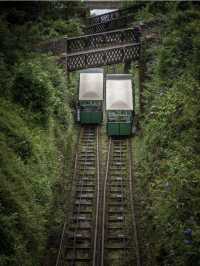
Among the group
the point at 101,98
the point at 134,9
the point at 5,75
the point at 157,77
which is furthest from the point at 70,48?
the point at 134,9

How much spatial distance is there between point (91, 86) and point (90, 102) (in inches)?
43.0

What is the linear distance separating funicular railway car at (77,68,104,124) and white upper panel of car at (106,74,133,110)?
803mm

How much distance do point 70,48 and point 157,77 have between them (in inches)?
247

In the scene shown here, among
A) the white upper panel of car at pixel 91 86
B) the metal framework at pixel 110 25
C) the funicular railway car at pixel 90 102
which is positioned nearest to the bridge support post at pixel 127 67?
the metal framework at pixel 110 25

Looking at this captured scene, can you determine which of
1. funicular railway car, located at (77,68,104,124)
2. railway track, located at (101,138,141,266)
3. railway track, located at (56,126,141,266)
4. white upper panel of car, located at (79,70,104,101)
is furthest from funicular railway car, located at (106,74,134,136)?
railway track, located at (101,138,141,266)

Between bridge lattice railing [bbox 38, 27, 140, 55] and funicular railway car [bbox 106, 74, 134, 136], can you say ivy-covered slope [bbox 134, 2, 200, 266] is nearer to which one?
funicular railway car [bbox 106, 74, 134, 136]

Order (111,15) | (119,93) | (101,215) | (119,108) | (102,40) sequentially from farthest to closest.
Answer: (111,15) → (102,40) → (119,93) → (119,108) → (101,215)

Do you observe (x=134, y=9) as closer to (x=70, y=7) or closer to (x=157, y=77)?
(x=70, y=7)

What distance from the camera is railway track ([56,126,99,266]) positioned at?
15.5 m

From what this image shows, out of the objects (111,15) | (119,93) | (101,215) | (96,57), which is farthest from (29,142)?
(111,15)

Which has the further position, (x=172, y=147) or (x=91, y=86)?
(x=91, y=86)

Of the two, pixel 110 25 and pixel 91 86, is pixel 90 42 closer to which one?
pixel 91 86

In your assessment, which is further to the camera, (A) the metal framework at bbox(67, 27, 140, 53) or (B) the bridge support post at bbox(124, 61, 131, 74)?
(B) the bridge support post at bbox(124, 61, 131, 74)

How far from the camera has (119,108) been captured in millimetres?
26438
